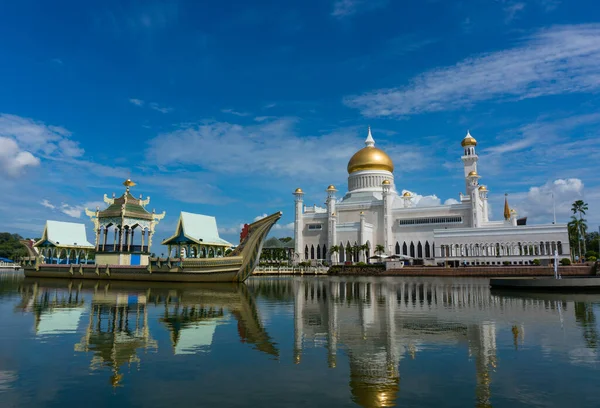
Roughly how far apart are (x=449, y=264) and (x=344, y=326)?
48808 mm

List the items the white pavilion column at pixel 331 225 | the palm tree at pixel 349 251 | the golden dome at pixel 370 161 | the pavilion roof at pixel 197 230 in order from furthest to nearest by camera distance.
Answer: the golden dome at pixel 370 161 < the white pavilion column at pixel 331 225 < the palm tree at pixel 349 251 < the pavilion roof at pixel 197 230

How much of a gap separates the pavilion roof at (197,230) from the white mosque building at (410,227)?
30.5 m

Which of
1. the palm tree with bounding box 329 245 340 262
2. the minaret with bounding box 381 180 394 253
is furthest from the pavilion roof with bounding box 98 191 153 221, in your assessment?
the minaret with bounding box 381 180 394 253

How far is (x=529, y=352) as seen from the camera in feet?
31.2

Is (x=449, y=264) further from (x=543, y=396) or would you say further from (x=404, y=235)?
(x=543, y=396)

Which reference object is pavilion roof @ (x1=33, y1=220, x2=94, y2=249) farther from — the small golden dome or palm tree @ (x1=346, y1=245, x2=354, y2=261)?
the small golden dome

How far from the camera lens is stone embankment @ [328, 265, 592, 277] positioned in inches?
1678

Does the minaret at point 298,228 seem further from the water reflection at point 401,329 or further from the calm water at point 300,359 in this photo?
the calm water at point 300,359

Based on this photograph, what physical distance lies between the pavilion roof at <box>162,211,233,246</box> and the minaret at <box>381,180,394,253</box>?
115ft

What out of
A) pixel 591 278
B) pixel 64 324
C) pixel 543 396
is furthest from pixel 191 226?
pixel 543 396

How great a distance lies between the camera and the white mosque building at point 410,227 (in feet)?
186

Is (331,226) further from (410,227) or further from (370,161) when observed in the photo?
(370,161)

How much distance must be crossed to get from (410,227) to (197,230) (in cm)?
4040

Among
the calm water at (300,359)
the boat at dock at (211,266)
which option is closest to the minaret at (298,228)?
the boat at dock at (211,266)
